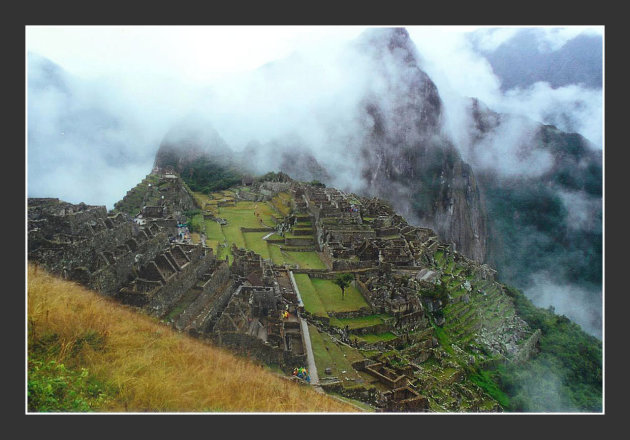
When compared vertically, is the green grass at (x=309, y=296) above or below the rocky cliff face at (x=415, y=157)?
below

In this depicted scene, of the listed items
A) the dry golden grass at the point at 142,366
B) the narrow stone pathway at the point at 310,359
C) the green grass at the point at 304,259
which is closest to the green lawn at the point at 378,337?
the narrow stone pathway at the point at 310,359

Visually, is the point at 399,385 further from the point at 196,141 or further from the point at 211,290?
the point at 196,141

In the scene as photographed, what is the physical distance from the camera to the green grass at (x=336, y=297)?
76.3ft

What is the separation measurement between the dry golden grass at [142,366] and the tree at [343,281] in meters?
14.8

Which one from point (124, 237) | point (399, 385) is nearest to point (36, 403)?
point (124, 237)

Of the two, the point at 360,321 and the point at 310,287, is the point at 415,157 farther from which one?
the point at 360,321

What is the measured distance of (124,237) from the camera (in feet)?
58.2

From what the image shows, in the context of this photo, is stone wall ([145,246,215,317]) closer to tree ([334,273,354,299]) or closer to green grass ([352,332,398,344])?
green grass ([352,332,398,344])

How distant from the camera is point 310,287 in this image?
81.6ft

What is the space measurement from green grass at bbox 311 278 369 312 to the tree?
30 centimetres

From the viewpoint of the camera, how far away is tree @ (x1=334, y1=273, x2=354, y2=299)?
24.9 metres

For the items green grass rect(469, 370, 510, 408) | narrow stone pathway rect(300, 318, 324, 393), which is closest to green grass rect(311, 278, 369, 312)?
narrow stone pathway rect(300, 318, 324, 393)

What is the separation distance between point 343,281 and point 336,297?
1.00 metres

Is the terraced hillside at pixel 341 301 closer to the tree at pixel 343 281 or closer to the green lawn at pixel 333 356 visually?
the green lawn at pixel 333 356
